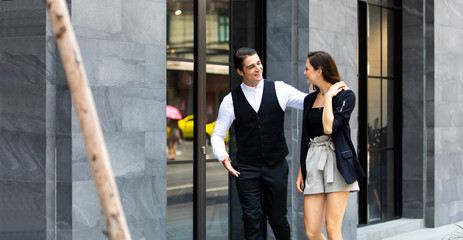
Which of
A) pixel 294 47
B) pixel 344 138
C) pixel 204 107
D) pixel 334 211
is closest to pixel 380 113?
pixel 294 47

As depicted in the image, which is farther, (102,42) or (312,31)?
(312,31)

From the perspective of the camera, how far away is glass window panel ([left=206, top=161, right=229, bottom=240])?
7387 millimetres

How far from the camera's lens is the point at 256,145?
19.0ft

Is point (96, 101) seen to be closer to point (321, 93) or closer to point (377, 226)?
point (321, 93)

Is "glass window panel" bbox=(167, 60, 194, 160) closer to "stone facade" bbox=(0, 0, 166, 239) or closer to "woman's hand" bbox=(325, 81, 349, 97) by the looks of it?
"stone facade" bbox=(0, 0, 166, 239)

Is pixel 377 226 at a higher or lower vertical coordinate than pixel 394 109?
lower

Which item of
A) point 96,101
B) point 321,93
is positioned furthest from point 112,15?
point 321,93

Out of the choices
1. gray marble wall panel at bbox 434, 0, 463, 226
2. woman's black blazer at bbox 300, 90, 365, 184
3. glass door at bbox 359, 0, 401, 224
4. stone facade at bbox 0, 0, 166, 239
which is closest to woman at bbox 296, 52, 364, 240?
woman's black blazer at bbox 300, 90, 365, 184

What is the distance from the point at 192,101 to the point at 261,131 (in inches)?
72.0

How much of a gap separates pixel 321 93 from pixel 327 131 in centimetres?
38

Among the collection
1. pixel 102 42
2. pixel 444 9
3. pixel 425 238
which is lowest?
pixel 425 238

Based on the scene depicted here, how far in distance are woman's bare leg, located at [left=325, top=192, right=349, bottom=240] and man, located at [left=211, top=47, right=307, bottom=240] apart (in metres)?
0.39

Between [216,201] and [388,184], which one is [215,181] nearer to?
[216,201]

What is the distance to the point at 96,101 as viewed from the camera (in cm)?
580
